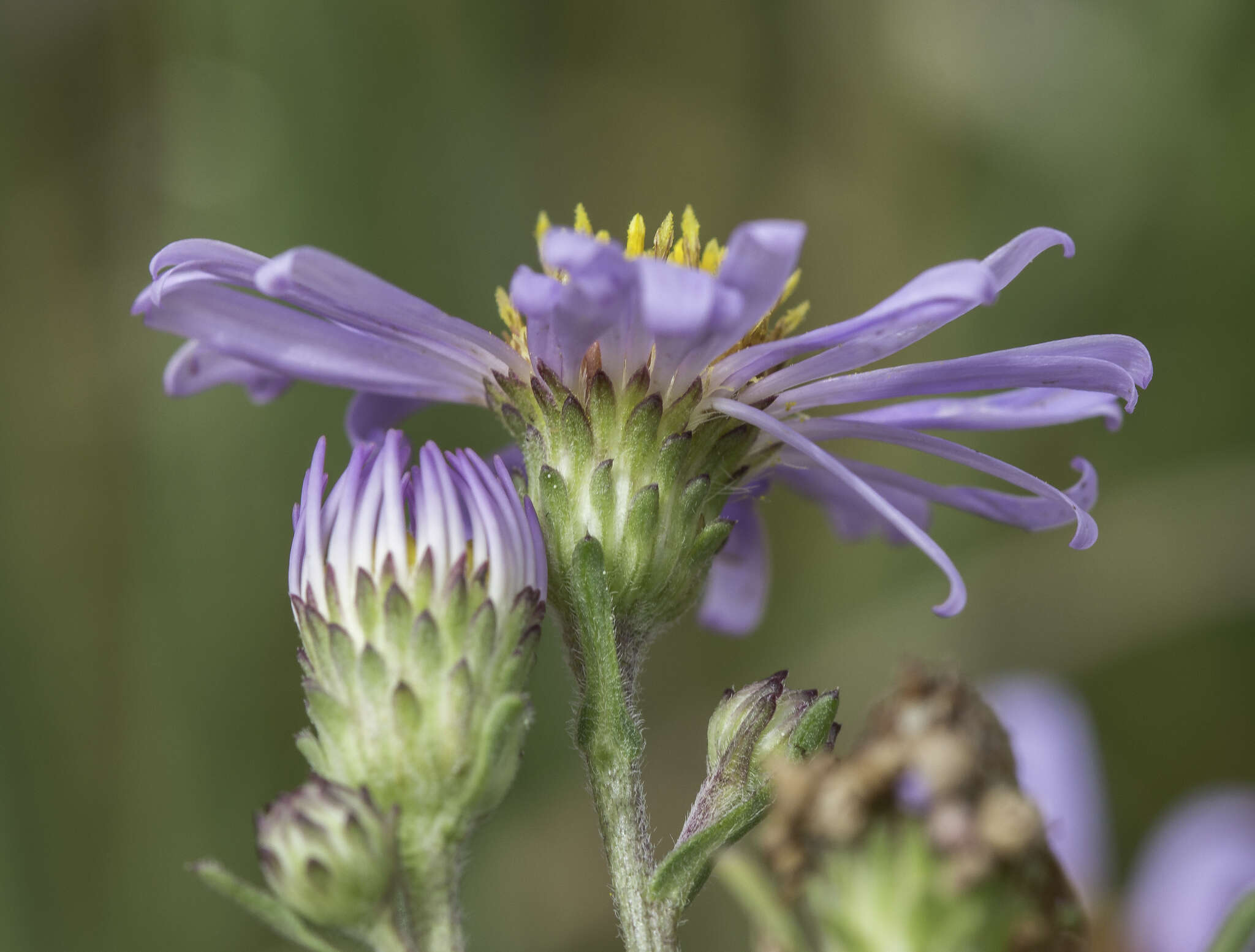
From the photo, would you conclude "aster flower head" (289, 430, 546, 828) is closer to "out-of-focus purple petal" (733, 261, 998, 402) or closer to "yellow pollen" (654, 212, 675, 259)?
"out-of-focus purple petal" (733, 261, 998, 402)

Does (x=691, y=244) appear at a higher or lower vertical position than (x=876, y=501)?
higher

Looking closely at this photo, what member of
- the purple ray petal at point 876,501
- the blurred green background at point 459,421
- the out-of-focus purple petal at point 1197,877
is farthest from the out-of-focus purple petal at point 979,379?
the blurred green background at point 459,421

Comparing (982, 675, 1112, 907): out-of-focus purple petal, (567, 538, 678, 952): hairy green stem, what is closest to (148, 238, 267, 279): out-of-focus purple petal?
(567, 538, 678, 952): hairy green stem

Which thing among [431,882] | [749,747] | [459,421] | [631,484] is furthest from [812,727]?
[459,421]

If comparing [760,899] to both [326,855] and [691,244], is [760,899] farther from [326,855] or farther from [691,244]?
[691,244]

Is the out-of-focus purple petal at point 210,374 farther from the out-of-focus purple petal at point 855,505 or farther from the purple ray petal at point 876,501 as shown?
the out-of-focus purple petal at point 855,505

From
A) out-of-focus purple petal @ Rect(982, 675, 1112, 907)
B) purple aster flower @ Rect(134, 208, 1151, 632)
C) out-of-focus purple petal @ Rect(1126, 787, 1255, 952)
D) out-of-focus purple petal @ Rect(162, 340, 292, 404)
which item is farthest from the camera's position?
out-of-focus purple petal @ Rect(982, 675, 1112, 907)
